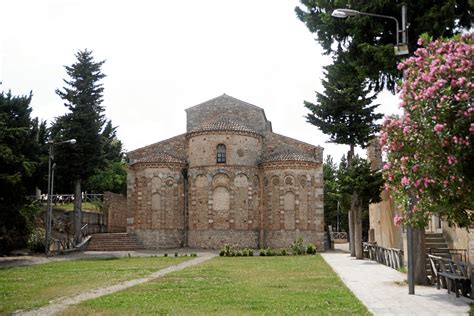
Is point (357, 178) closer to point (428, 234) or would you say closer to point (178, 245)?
point (428, 234)

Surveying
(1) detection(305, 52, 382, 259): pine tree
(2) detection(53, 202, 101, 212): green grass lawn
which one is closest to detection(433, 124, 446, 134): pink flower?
(1) detection(305, 52, 382, 259): pine tree

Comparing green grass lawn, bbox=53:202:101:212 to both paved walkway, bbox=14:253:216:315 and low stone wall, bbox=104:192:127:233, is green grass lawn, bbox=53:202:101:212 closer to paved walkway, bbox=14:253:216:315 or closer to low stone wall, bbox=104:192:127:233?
low stone wall, bbox=104:192:127:233

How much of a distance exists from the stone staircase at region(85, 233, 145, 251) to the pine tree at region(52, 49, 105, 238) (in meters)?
1.65

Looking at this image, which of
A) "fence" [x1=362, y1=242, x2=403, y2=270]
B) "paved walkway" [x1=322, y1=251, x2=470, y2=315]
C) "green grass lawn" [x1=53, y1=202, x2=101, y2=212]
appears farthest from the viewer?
"green grass lawn" [x1=53, y1=202, x2=101, y2=212]

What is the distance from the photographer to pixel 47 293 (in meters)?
14.8

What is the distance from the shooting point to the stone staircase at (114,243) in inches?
1645

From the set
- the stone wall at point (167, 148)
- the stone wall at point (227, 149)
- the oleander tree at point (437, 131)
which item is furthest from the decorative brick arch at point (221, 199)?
the oleander tree at point (437, 131)

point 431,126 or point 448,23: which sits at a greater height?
point 448,23

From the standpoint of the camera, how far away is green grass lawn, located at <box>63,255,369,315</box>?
1142 cm

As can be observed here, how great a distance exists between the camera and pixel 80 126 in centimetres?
4159

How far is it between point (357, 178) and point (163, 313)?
19282 millimetres

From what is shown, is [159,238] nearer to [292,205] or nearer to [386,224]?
[292,205]

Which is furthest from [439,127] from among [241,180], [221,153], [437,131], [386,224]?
[221,153]

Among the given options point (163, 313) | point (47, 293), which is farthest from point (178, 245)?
point (163, 313)
